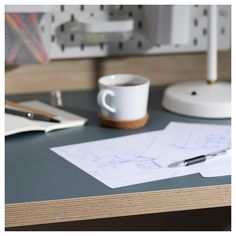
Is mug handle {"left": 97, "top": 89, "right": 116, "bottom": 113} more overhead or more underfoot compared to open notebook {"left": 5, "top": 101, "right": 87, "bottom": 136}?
more overhead

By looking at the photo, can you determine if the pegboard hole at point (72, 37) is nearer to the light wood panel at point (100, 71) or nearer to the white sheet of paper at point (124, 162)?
the light wood panel at point (100, 71)

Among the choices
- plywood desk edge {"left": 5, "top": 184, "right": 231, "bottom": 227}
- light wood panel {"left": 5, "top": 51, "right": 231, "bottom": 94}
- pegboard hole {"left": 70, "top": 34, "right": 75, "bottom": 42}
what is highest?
pegboard hole {"left": 70, "top": 34, "right": 75, "bottom": 42}

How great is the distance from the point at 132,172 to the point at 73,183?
0.09m

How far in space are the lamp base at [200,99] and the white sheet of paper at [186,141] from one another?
51mm

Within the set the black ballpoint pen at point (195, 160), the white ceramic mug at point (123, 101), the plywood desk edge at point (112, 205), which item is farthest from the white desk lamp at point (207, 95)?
the plywood desk edge at point (112, 205)

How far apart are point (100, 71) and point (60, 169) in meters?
0.52

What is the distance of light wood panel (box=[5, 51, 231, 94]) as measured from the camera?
1407 mm

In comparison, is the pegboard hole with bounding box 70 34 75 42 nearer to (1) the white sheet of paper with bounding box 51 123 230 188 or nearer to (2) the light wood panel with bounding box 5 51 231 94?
(2) the light wood panel with bounding box 5 51 231 94

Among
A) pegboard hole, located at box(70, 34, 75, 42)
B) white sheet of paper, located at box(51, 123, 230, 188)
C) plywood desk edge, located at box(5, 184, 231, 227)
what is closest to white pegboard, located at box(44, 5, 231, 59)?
pegboard hole, located at box(70, 34, 75, 42)

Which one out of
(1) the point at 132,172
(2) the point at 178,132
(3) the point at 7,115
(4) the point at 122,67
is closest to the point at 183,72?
(4) the point at 122,67

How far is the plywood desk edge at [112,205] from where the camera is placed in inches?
33.0

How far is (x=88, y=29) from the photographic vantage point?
4.40 feet

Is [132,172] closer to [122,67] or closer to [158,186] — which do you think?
[158,186]

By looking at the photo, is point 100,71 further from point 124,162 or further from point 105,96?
point 124,162
